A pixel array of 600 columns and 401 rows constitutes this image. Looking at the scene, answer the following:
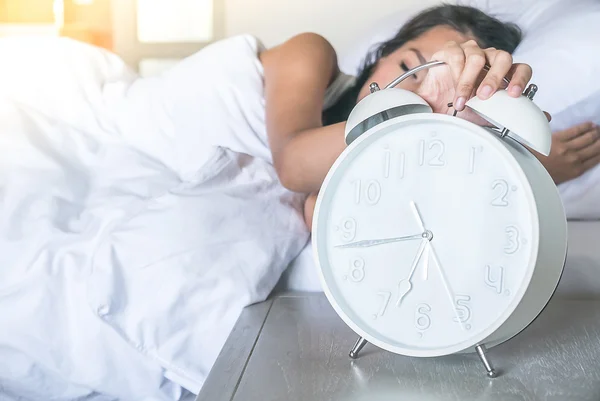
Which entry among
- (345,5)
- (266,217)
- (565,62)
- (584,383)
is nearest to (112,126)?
(266,217)

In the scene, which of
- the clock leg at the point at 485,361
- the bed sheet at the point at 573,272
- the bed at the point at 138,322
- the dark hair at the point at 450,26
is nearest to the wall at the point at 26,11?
the dark hair at the point at 450,26

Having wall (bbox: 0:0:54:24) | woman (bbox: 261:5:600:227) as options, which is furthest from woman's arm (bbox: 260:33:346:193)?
wall (bbox: 0:0:54:24)

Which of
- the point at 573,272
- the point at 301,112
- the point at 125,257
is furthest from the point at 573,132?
the point at 125,257

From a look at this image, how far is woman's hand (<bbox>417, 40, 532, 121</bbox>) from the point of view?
633mm

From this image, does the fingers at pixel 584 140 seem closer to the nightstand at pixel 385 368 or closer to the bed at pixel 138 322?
the bed at pixel 138 322

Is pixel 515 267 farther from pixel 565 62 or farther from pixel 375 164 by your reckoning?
pixel 565 62

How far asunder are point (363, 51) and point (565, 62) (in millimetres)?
467

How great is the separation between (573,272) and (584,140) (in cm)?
28

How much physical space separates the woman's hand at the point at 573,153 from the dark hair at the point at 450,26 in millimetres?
238

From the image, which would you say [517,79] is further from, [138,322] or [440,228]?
[138,322]

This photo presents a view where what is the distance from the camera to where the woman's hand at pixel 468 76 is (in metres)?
0.63

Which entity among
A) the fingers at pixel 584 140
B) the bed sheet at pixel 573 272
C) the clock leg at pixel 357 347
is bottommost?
the bed sheet at pixel 573 272

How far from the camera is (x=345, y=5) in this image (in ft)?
5.48

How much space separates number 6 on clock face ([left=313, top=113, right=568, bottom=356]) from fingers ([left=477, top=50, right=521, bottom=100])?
0.03 m
